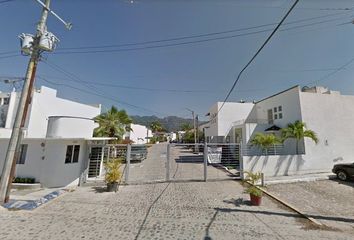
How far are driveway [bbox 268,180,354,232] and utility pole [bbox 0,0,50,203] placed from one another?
1158 centimetres

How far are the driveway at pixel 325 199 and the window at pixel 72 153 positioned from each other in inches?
433

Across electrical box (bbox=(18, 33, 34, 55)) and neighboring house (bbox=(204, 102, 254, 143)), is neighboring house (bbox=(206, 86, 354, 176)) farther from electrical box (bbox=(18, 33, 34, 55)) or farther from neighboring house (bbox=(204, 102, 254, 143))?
electrical box (bbox=(18, 33, 34, 55))

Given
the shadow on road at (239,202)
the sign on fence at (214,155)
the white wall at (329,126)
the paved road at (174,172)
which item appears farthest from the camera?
the white wall at (329,126)

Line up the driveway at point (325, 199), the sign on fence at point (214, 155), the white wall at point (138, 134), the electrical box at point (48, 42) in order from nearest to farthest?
1. the driveway at point (325, 199)
2. the electrical box at point (48, 42)
3. the sign on fence at point (214, 155)
4. the white wall at point (138, 134)

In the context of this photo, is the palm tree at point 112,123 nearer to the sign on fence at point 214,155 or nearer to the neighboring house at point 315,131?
the sign on fence at point 214,155

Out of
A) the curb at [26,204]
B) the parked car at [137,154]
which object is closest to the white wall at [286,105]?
the parked car at [137,154]

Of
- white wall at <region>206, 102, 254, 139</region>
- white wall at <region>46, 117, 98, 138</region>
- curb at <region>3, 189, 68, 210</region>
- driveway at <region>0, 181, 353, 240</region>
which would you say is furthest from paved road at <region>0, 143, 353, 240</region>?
white wall at <region>206, 102, 254, 139</region>

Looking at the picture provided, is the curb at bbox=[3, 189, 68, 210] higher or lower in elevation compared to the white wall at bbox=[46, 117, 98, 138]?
lower

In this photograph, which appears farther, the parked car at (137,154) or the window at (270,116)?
the window at (270,116)

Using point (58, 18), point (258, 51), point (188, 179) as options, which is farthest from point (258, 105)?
point (58, 18)

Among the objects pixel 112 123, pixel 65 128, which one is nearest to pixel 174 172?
pixel 65 128

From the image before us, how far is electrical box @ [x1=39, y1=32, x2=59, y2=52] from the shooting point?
24.9 ft

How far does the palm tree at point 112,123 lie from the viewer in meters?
19.4

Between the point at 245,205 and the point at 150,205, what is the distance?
383cm
